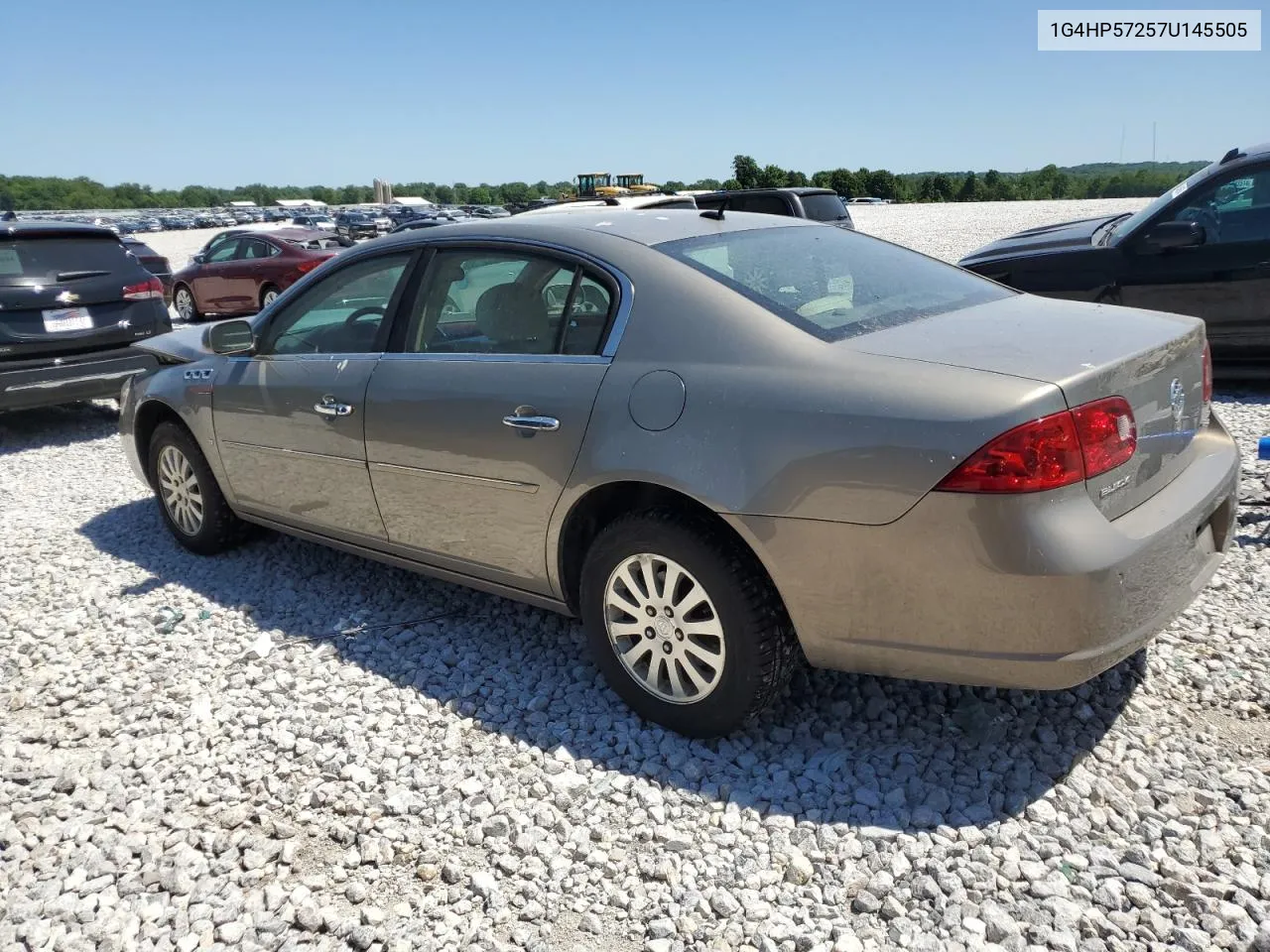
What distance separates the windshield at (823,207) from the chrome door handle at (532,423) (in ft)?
35.4

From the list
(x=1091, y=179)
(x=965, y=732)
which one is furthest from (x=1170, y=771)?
(x=1091, y=179)

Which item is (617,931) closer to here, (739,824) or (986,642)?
(739,824)

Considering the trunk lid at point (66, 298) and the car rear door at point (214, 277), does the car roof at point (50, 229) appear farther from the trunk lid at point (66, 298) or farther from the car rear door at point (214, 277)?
the car rear door at point (214, 277)

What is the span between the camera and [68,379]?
8016 mm

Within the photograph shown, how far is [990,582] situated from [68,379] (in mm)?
7821

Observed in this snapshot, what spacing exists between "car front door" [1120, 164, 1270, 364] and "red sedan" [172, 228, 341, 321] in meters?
11.9

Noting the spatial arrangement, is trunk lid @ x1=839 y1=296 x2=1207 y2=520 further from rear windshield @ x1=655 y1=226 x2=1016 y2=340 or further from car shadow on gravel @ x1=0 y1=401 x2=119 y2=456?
car shadow on gravel @ x1=0 y1=401 x2=119 y2=456

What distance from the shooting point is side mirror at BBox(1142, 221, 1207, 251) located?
6.84m

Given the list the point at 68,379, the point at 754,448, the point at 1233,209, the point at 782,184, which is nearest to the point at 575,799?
the point at 754,448

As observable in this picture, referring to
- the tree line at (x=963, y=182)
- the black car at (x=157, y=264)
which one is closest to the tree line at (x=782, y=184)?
the tree line at (x=963, y=182)

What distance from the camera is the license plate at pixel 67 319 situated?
314 inches

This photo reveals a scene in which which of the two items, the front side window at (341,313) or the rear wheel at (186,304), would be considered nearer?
the front side window at (341,313)

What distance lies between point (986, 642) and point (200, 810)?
2.39 meters

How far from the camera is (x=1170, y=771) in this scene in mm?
2875
